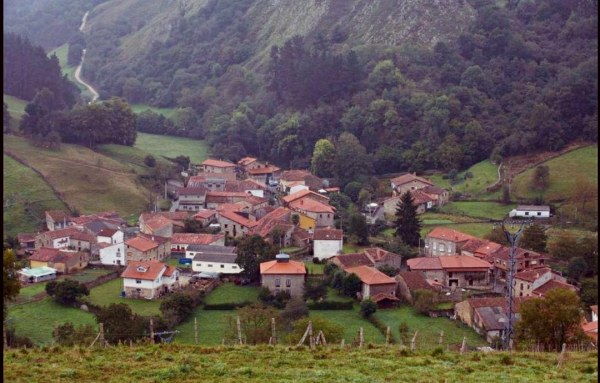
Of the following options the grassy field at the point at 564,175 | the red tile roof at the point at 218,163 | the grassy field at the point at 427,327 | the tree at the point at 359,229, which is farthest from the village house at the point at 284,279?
the red tile roof at the point at 218,163

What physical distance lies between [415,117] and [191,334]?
35.1 metres

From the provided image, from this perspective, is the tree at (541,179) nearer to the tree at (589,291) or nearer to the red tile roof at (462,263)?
the red tile roof at (462,263)

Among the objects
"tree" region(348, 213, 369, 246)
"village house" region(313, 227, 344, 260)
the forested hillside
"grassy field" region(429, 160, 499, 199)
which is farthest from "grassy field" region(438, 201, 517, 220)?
"village house" region(313, 227, 344, 260)

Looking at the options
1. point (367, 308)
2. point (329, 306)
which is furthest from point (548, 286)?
point (329, 306)

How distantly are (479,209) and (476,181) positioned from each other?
4.90m

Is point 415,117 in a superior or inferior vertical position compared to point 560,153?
superior

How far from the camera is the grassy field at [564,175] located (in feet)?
137

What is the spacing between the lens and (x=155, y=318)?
2398 centimetres

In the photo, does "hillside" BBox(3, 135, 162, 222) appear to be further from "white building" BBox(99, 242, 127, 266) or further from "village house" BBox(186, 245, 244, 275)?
"village house" BBox(186, 245, 244, 275)

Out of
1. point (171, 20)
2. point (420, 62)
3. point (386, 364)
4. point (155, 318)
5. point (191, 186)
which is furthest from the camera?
point (171, 20)

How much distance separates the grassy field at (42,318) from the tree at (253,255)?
22.4 feet

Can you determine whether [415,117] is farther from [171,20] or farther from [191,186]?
[171,20]

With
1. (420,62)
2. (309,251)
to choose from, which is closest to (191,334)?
(309,251)

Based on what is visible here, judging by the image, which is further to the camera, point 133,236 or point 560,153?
point 560,153
